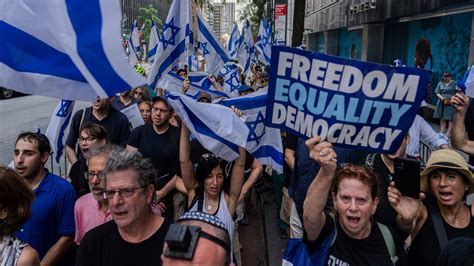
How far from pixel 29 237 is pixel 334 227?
192 cm

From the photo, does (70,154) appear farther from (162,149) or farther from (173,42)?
(173,42)

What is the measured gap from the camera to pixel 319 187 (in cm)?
280

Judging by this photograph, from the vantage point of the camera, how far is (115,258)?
2789 millimetres

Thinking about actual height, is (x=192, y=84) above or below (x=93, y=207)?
above

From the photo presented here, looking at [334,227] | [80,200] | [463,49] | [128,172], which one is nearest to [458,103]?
[334,227]

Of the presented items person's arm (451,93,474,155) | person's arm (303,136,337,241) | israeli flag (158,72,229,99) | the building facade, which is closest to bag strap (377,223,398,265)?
person's arm (303,136,337,241)

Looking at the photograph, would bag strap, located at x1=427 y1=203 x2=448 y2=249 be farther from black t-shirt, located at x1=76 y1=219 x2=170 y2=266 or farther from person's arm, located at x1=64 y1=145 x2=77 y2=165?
person's arm, located at x1=64 y1=145 x2=77 y2=165

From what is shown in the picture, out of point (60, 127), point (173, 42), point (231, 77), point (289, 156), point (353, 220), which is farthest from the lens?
point (231, 77)

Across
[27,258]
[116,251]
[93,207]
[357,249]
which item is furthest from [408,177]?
[27,258]

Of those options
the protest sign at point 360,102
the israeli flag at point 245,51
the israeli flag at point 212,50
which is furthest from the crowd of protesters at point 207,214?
the israeli flag at point 245,51

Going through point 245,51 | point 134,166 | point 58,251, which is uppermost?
point 245,51

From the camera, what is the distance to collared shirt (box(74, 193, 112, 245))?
3445 millimetres

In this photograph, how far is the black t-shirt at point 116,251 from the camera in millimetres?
2779

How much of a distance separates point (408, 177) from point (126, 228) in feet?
5.16
